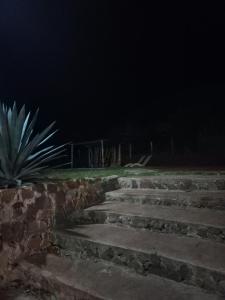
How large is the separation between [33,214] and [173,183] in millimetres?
1831

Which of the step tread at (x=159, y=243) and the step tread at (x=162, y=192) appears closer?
the step tread at (x=159, y=243)

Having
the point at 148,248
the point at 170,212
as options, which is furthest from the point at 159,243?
the point at 170,212

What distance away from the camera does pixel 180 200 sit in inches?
132

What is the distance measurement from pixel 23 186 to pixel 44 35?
36.1 ft

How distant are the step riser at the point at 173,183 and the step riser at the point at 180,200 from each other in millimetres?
289

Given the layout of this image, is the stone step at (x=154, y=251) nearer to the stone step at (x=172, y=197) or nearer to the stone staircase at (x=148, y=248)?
the stone staircase at (x=148, y=248)

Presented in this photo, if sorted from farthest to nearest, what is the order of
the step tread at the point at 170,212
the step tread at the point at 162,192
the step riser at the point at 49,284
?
the step tread at the point at 162,192
the step tread at the point at 170,212
the step riser at the point at 49,284

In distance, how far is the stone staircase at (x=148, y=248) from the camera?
2.28 meters

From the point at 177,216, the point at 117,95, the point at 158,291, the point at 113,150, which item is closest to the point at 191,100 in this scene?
the point at 117,95

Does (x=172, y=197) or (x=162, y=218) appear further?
(x=172, y=197)

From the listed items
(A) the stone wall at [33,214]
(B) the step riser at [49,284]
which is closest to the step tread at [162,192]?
(A) the stone wall at [33,214]

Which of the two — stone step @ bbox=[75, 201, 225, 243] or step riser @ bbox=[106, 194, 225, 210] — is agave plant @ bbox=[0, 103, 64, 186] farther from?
step riser @ bbox=[106, 194, 225, 210]

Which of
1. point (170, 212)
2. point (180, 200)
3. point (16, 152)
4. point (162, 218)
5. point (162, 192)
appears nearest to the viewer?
point (162, 218)

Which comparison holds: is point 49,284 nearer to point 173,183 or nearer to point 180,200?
point 180,200
